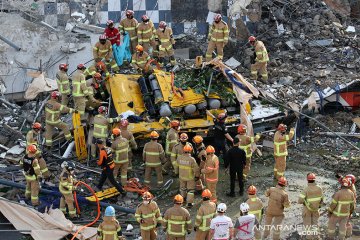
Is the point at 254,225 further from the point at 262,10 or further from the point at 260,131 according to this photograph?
the point at 262,10

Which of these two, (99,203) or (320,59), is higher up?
(320,59)

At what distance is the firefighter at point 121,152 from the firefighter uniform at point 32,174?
Result: 1755mm

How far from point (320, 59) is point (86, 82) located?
6930 mm

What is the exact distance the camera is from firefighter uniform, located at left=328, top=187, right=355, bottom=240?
53.7 feet

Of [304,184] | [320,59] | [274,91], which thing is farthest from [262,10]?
[304,184]

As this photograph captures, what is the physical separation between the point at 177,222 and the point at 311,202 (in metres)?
2.63

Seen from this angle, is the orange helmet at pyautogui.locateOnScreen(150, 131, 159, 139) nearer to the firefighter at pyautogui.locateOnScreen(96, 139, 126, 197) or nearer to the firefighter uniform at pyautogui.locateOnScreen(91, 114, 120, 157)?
the firefighter at pyautogui.locateOnScreen(96, 139, 126, 197)

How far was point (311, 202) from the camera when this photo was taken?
1650 cm

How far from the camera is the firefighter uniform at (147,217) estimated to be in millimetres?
16266

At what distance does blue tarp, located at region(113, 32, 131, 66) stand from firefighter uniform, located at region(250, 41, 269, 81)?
3.27 metres

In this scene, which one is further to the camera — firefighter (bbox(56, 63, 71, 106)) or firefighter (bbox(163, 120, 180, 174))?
firefighter (bbox(56, 63, 71, 106))

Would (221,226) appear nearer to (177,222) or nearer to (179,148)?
(177,222)

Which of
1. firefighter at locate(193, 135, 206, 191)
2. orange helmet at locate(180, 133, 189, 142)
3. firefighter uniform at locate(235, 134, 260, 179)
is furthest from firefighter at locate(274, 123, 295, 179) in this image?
orange helmet at locate(180, 133, 189, 142)

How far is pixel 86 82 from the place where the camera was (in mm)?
20719
